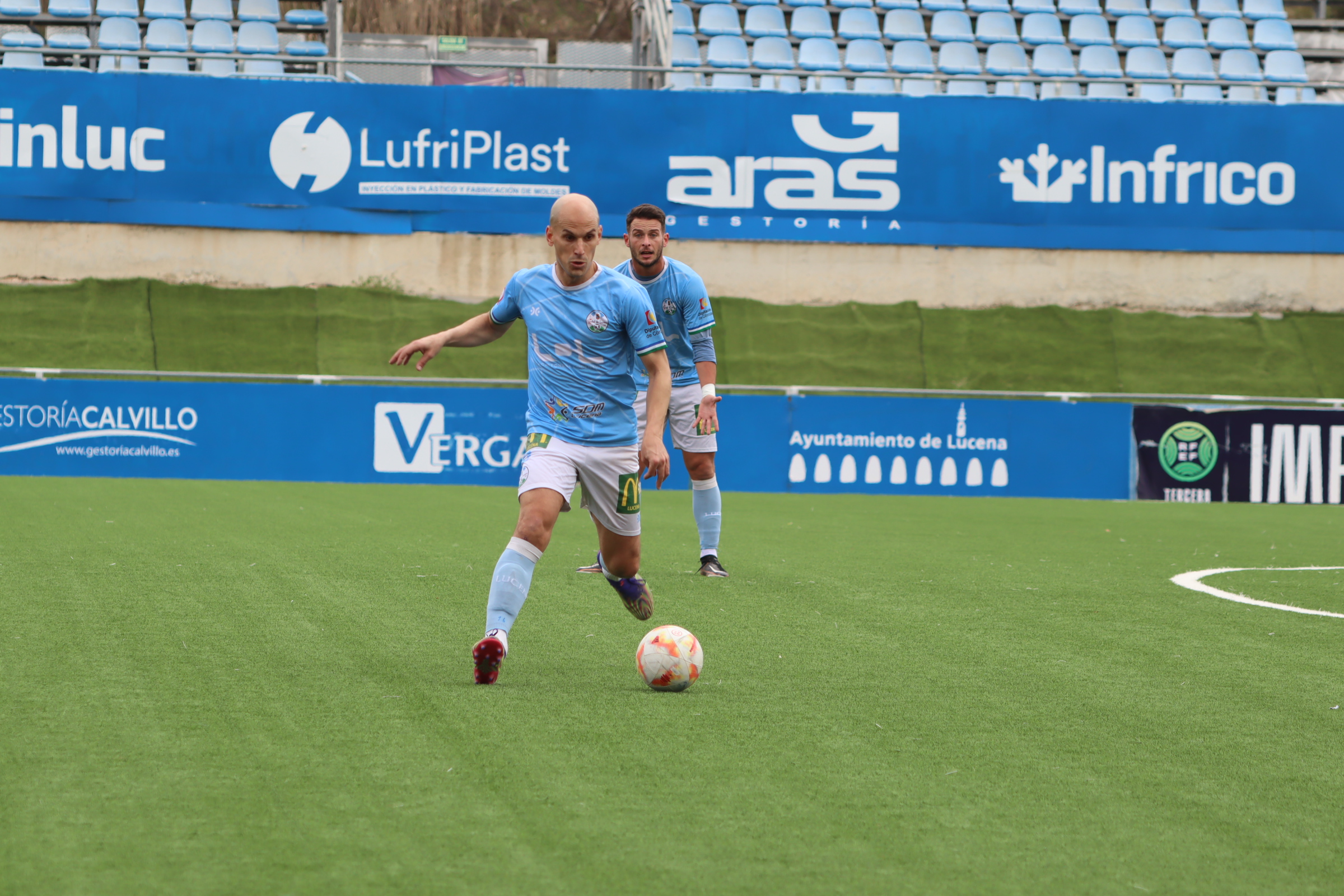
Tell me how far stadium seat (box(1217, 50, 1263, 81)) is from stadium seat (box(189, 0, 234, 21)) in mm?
17194

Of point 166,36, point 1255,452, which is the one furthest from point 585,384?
point 166,36

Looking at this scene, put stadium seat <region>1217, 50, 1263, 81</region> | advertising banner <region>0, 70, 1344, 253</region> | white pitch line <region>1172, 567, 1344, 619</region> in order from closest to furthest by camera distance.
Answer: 1. white pitch line <region>1172, 567, 1344, 619</region>
2. advertising banner <region>0, 70, 1344, 253</region>
3. stadium seat <region>1217, 50, 1263, 81</region>

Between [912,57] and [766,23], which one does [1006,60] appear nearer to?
[912,57]

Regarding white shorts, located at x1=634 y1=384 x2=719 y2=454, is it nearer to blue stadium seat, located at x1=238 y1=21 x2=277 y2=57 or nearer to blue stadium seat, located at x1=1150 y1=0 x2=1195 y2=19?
blue stadium seat, located at x1=238 y1=21 x2=277 y2=57

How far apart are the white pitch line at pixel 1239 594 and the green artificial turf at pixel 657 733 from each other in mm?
172

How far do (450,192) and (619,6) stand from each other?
12.9 metres

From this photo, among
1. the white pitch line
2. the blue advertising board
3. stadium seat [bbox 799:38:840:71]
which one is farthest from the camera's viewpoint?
stadium seat [bbox 799:38:840:71]

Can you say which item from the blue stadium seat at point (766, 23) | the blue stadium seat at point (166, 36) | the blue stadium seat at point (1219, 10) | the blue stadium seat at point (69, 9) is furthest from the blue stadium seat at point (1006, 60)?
the blue stadium seat at point (69, 9)

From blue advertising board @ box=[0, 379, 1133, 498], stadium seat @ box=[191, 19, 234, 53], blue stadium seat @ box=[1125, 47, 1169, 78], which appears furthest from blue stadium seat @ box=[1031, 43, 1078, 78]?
stadium seat @ box=[191, 19, 234, 53]

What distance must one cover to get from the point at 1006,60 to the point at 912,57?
165 cm

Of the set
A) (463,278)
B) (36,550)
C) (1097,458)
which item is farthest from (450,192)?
(36,550)

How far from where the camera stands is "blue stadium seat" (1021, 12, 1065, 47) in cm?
2672

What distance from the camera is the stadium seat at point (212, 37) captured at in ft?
81.5

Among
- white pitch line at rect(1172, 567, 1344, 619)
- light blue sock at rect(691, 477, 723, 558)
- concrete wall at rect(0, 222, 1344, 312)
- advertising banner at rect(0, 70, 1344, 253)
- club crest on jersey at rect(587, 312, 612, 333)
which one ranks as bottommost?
white pitch line at rect(1172, 567, 1344, 619)
